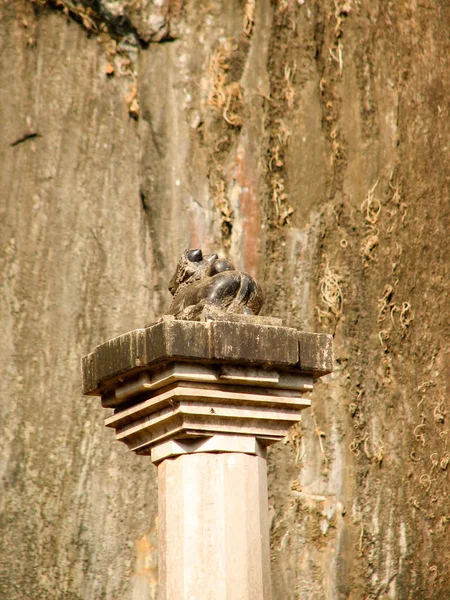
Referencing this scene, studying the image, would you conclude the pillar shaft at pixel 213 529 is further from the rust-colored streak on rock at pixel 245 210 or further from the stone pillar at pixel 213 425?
the rust-colored streak on rock at pixel 245 210

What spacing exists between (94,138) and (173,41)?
2.73ft

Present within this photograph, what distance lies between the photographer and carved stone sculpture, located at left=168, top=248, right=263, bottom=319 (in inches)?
189

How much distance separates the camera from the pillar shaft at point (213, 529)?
14.7 ft

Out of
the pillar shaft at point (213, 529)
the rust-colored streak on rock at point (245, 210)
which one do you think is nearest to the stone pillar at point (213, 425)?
the pillar shaft at point (213, 529)

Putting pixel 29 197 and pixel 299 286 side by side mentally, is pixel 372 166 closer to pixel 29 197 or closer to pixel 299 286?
pixel 299 286

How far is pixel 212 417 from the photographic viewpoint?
4.59 m

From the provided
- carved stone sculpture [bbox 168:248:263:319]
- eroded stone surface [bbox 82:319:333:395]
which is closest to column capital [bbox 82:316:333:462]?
eroded stone surface [bbox 82:319:333:395]

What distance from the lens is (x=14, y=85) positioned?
817 cm

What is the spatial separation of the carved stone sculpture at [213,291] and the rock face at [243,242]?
289cm

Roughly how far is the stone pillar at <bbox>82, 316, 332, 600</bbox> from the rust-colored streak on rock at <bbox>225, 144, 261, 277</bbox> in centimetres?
334

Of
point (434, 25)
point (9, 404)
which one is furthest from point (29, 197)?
point (434, 25)

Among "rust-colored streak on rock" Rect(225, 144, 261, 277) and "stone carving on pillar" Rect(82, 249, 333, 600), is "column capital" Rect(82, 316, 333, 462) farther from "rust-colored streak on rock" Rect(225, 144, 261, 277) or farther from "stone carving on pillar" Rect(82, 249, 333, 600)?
"rust-colored streak on rock" Rect(225, 144, 261, 277)

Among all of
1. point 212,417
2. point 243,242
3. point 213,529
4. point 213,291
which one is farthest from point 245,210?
point 213,529

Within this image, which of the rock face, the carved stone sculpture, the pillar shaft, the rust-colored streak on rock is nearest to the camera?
the pillar shaft
